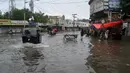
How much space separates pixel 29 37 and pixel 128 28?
80.9 feet

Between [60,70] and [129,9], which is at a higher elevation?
[129,9]

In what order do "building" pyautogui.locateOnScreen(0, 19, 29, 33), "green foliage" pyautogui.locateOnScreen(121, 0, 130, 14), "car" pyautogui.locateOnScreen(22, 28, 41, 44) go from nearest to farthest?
1. "car" pyautogui.locateOnScreen(22, 28, 41, 44)
2. "green foliage" pyautogui.locateOnScreen(121, 0, 130, 14)
3. "building" pyautogui.locateOnScreen(0, 19, 29, 33)

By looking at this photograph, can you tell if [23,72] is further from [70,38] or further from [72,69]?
[70,38]

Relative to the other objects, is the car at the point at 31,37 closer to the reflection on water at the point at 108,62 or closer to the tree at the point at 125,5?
the reflection on water at the point at 108,62

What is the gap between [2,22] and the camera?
96.4m

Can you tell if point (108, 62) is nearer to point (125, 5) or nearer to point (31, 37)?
point (31, 37)

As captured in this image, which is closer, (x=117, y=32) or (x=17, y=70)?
(x=17, y=70)

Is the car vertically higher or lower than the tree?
lower

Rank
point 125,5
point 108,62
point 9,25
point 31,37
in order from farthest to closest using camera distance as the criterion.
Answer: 1. point 9,25
2. point 125,5
3. point 31,37
4. point 108,62

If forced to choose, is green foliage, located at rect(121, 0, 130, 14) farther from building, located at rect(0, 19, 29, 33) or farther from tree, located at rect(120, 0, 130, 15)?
building, located at rect(0, 19, 29, 33)

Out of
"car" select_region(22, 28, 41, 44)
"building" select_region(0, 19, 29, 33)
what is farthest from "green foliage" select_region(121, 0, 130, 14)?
"building" select_region(0, 19, 29, 33)

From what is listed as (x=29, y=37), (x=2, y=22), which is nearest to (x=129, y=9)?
(x=29, y=37)

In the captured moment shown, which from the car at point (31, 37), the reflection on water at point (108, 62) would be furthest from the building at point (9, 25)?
the reflection on water at point (108, 62)

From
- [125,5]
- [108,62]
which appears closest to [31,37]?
[125,5]
